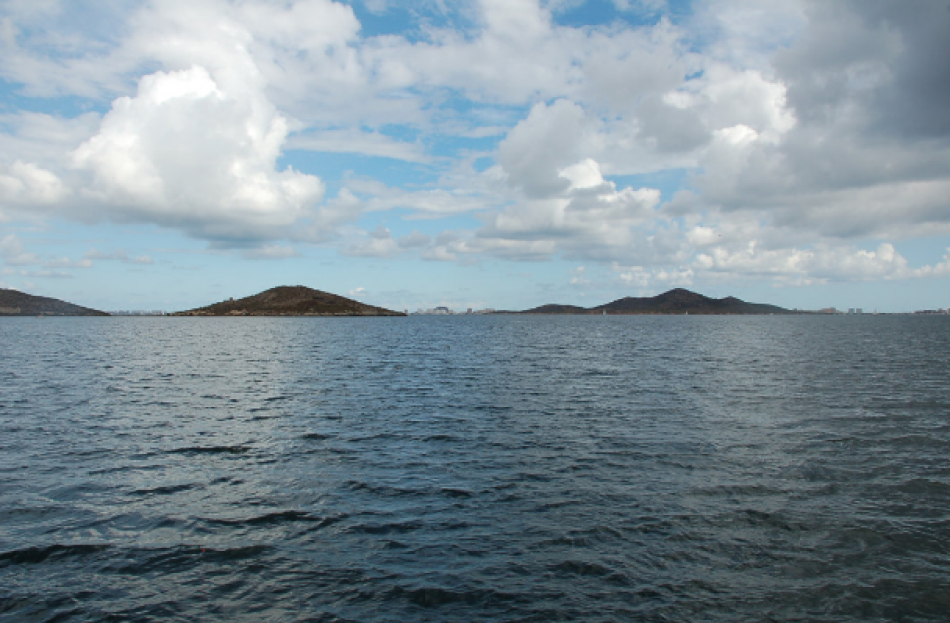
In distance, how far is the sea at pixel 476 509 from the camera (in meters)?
12.8

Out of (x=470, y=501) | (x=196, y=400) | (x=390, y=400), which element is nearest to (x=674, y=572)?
(x=470, y=501)

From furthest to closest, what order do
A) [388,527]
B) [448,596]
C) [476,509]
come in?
[476,509], [388,527], [448,596]

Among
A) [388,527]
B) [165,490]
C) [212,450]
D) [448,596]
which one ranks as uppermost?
[212,450]

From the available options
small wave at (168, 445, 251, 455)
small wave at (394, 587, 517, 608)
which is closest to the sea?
small wave at (394, 587, 517, 608)

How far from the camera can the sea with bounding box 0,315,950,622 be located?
1284 centimetres

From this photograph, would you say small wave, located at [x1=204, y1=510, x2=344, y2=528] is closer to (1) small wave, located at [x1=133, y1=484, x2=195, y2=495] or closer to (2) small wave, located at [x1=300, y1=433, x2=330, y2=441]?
(1) small wave, located at [x1=133, y1=484, x2=195, y2=495]

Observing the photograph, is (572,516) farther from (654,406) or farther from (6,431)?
(6,431)

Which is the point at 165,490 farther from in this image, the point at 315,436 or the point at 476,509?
the point at 476,509

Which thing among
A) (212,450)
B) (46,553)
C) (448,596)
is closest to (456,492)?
(448,596)

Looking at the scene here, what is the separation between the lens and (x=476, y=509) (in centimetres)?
1817

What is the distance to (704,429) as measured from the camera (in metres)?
29.9

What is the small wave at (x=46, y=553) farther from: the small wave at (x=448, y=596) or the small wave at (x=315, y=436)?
the small wave at (x=315, y=436)

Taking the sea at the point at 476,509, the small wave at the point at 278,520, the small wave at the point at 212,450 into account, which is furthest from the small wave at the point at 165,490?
the small wave at the point at 212,450

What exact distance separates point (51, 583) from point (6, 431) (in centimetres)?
2157
